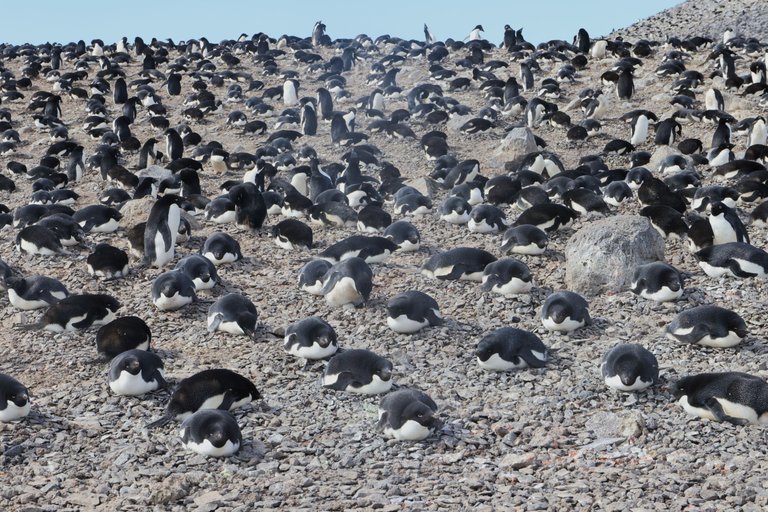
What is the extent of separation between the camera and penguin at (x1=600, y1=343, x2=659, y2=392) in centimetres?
720

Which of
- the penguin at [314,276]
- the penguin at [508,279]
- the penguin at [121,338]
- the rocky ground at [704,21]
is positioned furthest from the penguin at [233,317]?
the rocky ground at [704,21]

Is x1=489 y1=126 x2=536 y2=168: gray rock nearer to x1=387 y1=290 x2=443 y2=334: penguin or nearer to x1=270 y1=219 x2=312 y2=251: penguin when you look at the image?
x1=270 y1=219 x2=312 y2=251: penguin

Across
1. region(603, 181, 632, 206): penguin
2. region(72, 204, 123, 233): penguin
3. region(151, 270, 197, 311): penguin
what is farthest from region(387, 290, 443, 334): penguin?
region(72, 204, 123, 233): penguin

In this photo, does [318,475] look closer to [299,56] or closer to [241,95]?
[241,95]

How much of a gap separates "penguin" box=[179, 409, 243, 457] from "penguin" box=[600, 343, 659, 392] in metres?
3.05

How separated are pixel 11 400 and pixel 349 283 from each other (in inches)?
144

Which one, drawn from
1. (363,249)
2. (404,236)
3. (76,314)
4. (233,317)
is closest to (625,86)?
(404,236)

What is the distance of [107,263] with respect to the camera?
36.7 feet

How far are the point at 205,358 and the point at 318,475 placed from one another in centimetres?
277

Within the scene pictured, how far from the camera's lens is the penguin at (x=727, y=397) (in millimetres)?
6461

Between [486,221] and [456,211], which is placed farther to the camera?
[456,211]

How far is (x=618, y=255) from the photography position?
387 inches

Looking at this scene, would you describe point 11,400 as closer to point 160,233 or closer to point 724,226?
point 160,233

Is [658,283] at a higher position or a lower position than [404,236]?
lower
